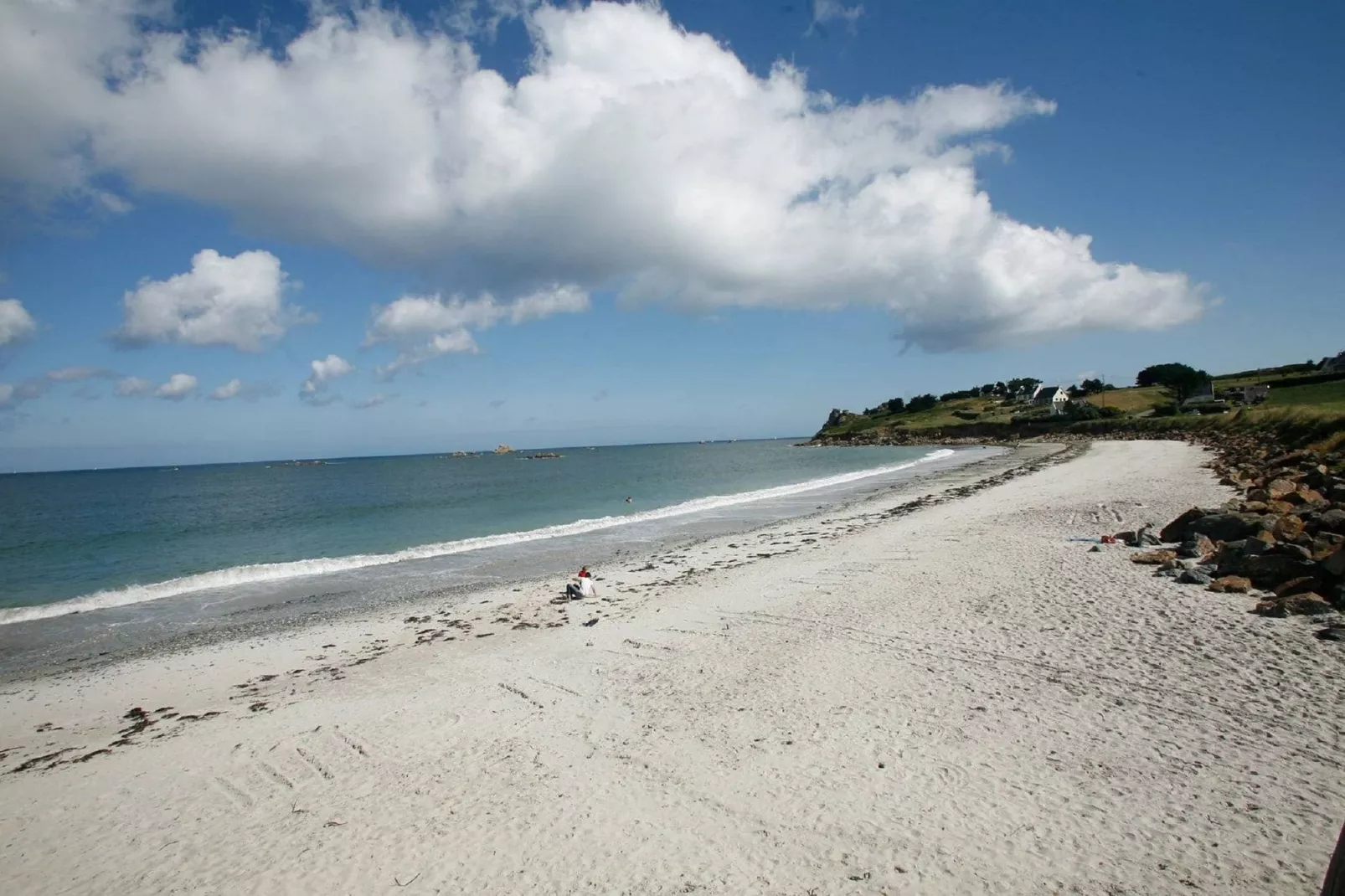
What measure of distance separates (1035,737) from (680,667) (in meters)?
5.12

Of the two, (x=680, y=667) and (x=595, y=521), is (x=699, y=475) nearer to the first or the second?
(x=595, y=521)

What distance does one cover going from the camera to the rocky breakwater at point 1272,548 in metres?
10.6

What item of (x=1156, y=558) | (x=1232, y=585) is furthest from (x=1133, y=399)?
(x=1232, y=585)

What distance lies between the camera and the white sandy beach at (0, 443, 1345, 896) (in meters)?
5.47

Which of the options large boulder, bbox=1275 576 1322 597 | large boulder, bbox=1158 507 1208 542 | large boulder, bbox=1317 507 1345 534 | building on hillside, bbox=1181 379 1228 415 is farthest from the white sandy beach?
building on hillside, bbox=1181 379 1228 415

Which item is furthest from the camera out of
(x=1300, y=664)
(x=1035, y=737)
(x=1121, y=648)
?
(x=1121, y=648)

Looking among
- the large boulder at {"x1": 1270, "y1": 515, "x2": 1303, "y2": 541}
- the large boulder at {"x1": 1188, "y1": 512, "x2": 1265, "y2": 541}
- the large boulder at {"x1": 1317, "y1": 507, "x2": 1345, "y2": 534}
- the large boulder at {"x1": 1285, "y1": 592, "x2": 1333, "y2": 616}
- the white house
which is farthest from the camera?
the white house

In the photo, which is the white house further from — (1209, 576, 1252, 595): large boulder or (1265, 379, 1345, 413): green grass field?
(1209, 576, 1252, 595): large boulder

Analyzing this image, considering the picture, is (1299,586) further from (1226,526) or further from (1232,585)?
(1226,526)

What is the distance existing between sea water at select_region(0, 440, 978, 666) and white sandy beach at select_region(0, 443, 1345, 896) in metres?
5.14

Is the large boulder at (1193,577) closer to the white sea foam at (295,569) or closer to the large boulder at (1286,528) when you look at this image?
the large boulder at (1286,528)

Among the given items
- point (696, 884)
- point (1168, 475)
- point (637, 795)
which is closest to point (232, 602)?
point (637, 795)

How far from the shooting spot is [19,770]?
27.9 ft

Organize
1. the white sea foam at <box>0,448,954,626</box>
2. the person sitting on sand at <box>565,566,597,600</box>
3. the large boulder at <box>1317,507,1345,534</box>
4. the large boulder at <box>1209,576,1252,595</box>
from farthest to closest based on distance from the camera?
the white sea foam at <box>0,448,954,626</box> → the person sitting on sand at <box>565,566,597,600</box> → the large boulder at <box>1317,507,1345,534</box> → the large boulder at <box>1209,576,1252,595</box>
